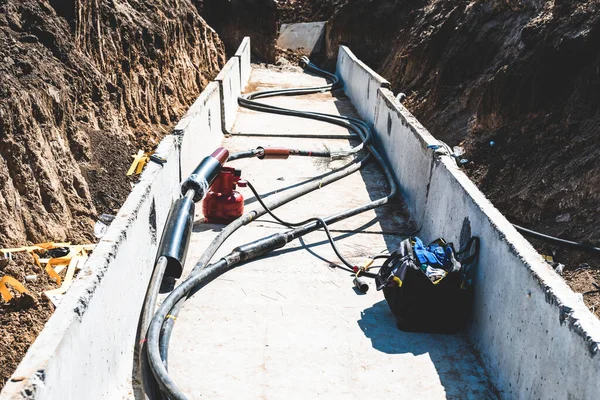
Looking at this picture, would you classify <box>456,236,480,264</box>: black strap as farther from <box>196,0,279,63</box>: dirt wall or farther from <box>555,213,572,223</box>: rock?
<box>196,0,279,63</box>: dirt wall

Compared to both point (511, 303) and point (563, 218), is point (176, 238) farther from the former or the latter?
point (563, 218)

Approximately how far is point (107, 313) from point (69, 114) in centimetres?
457

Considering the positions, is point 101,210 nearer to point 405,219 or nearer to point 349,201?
point 349,201

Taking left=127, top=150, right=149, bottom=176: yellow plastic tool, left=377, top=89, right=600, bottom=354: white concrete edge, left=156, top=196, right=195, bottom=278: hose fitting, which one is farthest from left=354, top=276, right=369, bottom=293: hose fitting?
left=127, top=150, right=149, bottom=176: yellow plastic tool

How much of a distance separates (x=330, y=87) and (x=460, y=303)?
10751 millimetres

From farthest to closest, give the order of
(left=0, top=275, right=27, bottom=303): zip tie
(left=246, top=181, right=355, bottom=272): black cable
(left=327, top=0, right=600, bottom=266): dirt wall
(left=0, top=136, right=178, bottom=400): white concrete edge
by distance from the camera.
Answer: (left=327, top=0, right=600, bottom=266): dirt wall, (left=246, top=181, right=355, bottom=272): black cable, (left=0, top=275, right=27, bottom=303): zip tie, (left=0, top=136, right=178, bottom=400): white concrete edge

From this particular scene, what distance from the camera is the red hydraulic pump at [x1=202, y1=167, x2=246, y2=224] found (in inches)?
271

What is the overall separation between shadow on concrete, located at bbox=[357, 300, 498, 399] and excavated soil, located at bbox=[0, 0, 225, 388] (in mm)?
2580

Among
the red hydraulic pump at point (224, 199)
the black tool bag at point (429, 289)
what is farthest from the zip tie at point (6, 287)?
the black tool bag at point (429, 289)

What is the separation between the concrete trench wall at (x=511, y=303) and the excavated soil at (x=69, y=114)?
11.0 feet

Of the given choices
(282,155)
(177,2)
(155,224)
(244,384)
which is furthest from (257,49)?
(244,384)

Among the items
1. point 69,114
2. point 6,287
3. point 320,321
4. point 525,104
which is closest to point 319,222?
point 320,321

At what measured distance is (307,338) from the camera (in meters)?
5.02

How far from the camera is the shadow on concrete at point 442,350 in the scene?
450cm
